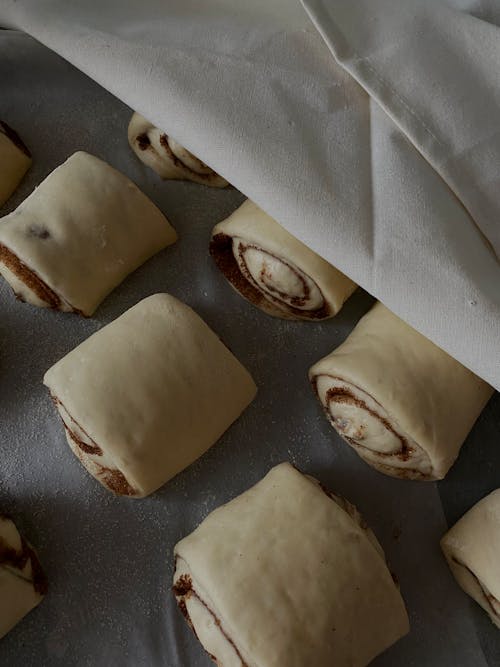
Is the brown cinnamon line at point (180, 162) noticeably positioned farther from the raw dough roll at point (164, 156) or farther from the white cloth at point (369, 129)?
the white cloth at point (369, 129)

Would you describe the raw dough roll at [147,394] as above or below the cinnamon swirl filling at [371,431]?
below

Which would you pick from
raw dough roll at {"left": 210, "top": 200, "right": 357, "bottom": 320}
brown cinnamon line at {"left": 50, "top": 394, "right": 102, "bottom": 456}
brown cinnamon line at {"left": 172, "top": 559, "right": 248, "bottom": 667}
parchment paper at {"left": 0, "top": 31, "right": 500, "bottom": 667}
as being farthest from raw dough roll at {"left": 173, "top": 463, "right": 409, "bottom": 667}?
raw dough roll at {"left": 210, "top": 200, "right": 357, "bottom": 320}

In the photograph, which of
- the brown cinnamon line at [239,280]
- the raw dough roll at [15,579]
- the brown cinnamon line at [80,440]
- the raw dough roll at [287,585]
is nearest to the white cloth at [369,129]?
the brown cinnamon line at [239,280]

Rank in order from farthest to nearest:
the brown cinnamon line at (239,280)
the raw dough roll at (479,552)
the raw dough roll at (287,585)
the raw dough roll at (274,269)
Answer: the brown cinnamon line at (239,280) → the raw dough roll at (274,269) → the raw dough roll at (479,552) → the raw dough roll at (287,585)

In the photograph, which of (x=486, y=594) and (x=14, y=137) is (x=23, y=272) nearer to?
(x=14, y=137)

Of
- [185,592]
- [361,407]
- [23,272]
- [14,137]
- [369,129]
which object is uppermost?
[369,129]

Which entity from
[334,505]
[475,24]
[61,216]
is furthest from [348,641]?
[475,24]

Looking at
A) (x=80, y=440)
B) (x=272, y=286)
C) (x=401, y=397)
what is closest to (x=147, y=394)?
(x=80, y=440)
